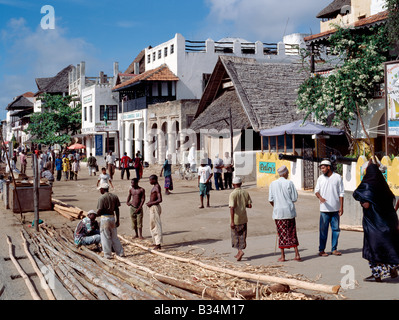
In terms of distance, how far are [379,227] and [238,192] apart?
8.76ft

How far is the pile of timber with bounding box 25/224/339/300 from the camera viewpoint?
6371 millimetres

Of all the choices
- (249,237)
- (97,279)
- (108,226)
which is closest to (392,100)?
(249,237)

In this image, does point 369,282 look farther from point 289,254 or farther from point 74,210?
point 74,210

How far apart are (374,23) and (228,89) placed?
1259cm

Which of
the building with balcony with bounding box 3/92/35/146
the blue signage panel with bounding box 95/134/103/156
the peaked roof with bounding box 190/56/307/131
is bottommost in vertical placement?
the blue signage panel with bounding box 95/134/103/156

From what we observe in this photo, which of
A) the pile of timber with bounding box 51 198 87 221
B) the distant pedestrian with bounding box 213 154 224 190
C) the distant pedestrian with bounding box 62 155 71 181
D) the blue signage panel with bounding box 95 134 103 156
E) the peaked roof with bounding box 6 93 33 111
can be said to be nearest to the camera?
the pile of timber with bounding box 51 198 87 221

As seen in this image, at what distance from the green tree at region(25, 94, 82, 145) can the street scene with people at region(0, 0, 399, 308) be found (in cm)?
1005

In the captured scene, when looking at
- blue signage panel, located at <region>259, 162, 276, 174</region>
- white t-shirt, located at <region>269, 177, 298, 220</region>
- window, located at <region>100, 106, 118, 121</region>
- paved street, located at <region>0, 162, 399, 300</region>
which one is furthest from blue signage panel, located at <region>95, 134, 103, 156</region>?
white t-shirt, located at <region>269, 177, 298, 220</region>

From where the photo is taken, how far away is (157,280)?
7.42 m

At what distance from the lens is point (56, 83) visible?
6731 cm

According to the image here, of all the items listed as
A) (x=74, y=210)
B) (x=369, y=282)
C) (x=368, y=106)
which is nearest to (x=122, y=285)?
(x=369, y=282)

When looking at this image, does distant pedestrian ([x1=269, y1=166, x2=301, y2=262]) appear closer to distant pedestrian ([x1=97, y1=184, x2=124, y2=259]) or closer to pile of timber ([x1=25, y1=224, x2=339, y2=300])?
pile of timber ([x1=25, y1=224, x2=339, y2=300])

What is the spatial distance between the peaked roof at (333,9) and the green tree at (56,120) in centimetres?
2646

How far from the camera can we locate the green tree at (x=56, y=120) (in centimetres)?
5026
